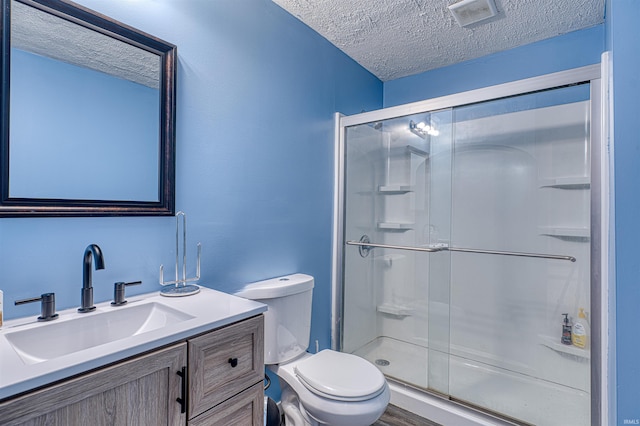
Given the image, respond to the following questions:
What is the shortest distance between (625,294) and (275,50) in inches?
73.4

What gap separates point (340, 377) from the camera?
1.44m

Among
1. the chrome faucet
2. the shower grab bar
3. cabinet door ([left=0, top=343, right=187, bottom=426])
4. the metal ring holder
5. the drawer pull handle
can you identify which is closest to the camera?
cabinet door ([left=0, top=343, right=187, bottom=426])

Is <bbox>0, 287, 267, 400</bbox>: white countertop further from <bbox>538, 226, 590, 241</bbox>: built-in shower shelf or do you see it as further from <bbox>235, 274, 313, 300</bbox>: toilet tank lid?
<bbox>538, 226, 590, 241</bbox>: built-in shower shelf

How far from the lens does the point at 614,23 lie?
109cm

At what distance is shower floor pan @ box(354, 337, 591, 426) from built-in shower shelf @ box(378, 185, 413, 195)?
1128 mm

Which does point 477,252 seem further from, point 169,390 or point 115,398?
point 115,398

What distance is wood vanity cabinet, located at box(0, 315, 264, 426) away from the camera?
676mm

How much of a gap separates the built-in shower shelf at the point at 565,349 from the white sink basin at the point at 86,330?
2164mm

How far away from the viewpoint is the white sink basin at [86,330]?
884mm

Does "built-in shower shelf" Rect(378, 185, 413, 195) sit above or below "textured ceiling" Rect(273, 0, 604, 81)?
below

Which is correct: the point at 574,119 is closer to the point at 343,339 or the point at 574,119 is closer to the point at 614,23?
the point at 614,23

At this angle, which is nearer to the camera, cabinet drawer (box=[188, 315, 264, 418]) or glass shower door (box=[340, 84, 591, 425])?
cabinet drawer (box=[188, 315, 264, 418])

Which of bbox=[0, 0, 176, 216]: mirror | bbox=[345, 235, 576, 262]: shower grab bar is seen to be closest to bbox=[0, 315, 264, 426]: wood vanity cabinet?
bbox=[0, 0, 176, 216]: mirror

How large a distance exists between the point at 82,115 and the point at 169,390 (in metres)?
0.94
